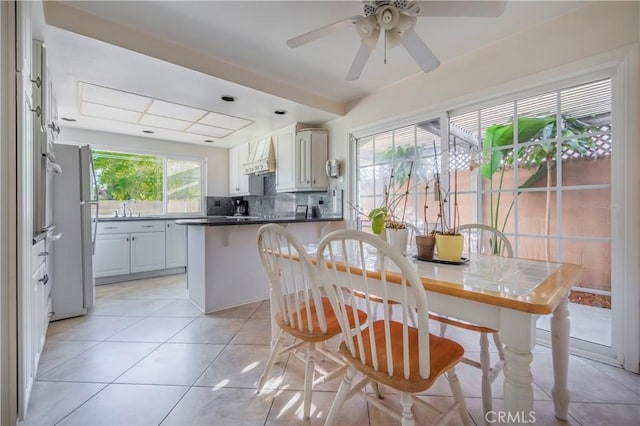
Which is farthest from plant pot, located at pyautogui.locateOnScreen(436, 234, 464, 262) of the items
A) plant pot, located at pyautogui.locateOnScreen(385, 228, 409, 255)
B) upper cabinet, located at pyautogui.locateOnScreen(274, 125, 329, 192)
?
upper cabinet, located at pyautogui.locateOnScreen(274, 125, 329, 192)

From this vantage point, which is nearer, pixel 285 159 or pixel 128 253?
pixel 128 253

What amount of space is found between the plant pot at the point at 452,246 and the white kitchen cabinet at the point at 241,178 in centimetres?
396

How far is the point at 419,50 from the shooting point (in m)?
1.62

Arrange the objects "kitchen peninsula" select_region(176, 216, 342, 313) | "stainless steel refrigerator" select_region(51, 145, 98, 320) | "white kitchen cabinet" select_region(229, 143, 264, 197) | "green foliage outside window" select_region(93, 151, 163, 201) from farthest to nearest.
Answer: "white kitchen cabinet" select_region(229, 143, 264, 197), "green foliage outside window" select_region(93, 151, 163, 201), "kitchen peninsula" select_region(176, 216, 342, 313), "stainless steel refrigerator" select_region(51, 145, 98, 320)

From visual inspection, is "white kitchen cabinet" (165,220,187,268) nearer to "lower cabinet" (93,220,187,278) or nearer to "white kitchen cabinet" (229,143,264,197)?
"lower cabinet" (93,220,187,278)

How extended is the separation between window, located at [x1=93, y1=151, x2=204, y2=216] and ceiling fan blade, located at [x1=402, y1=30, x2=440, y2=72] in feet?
14.6

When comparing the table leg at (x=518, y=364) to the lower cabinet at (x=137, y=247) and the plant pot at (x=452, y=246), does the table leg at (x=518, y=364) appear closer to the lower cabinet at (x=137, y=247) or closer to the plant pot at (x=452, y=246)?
the plant pot at (x=452, y=246)

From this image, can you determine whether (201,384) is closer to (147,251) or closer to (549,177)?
(549,177)

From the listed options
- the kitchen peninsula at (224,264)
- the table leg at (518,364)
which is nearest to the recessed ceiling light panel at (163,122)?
the kitchen peninsula at (224,264)

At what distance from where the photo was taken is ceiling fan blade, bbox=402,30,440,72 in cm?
154

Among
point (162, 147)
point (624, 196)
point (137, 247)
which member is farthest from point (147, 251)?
point (624, 196)

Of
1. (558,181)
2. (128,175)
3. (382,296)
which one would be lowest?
(382,296)

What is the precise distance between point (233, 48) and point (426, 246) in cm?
222

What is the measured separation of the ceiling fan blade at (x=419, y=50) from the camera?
1544 mm
